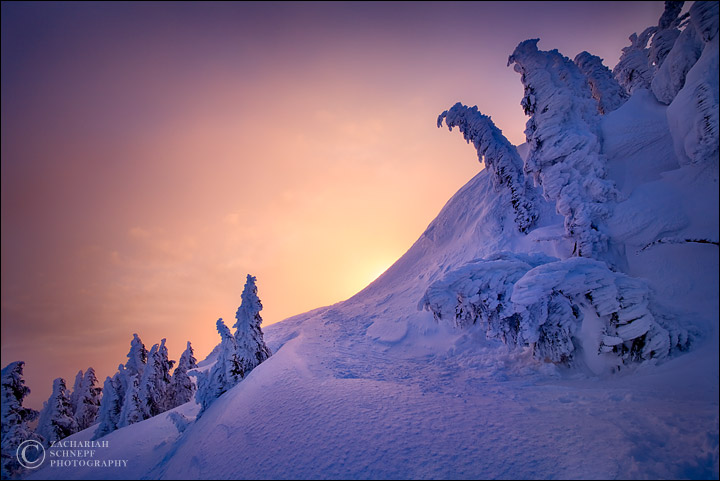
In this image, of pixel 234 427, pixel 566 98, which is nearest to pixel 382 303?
pixel 234 427

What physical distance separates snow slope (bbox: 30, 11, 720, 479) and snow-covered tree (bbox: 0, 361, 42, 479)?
2.53 metres

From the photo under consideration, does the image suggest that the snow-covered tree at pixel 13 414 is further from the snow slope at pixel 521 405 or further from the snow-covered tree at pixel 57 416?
the snow-covered tree at pixel 57 416

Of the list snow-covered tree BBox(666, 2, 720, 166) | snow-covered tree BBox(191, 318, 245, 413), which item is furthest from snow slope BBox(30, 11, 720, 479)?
snow-covered tree BBox(191, 318, 245, 413)

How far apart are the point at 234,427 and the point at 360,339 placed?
31.2ft

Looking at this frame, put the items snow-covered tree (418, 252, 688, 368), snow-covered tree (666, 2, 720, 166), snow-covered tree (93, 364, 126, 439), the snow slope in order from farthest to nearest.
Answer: snow-covered tree (93, 364, 126, 439) → snow-covered tree (418, 252, 688, 368) → snow-covered tree (666, 2, 720, 166) → the snow slope

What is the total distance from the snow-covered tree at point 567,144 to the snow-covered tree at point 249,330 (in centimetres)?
1593

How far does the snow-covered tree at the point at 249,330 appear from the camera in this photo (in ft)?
46.5

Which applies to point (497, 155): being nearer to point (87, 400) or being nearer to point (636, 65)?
point (636, 65)

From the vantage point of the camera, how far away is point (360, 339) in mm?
15812

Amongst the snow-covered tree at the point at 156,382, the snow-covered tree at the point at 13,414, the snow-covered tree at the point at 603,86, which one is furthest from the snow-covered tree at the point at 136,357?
the snow-covered tree at the point at 603,86

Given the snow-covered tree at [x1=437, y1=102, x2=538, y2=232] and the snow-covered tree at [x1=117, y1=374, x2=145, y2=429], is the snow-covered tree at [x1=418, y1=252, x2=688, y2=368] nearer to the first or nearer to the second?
the snow-covered tree at [x1=437, y1=102, x2=538, y2=232]

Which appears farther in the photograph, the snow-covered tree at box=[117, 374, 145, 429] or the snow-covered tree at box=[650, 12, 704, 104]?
the snow-covered tree at box=[117, 374, 145, 429]

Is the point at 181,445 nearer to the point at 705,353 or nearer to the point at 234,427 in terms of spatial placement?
the point at 234,427

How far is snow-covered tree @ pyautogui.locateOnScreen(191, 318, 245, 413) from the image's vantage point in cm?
1171
